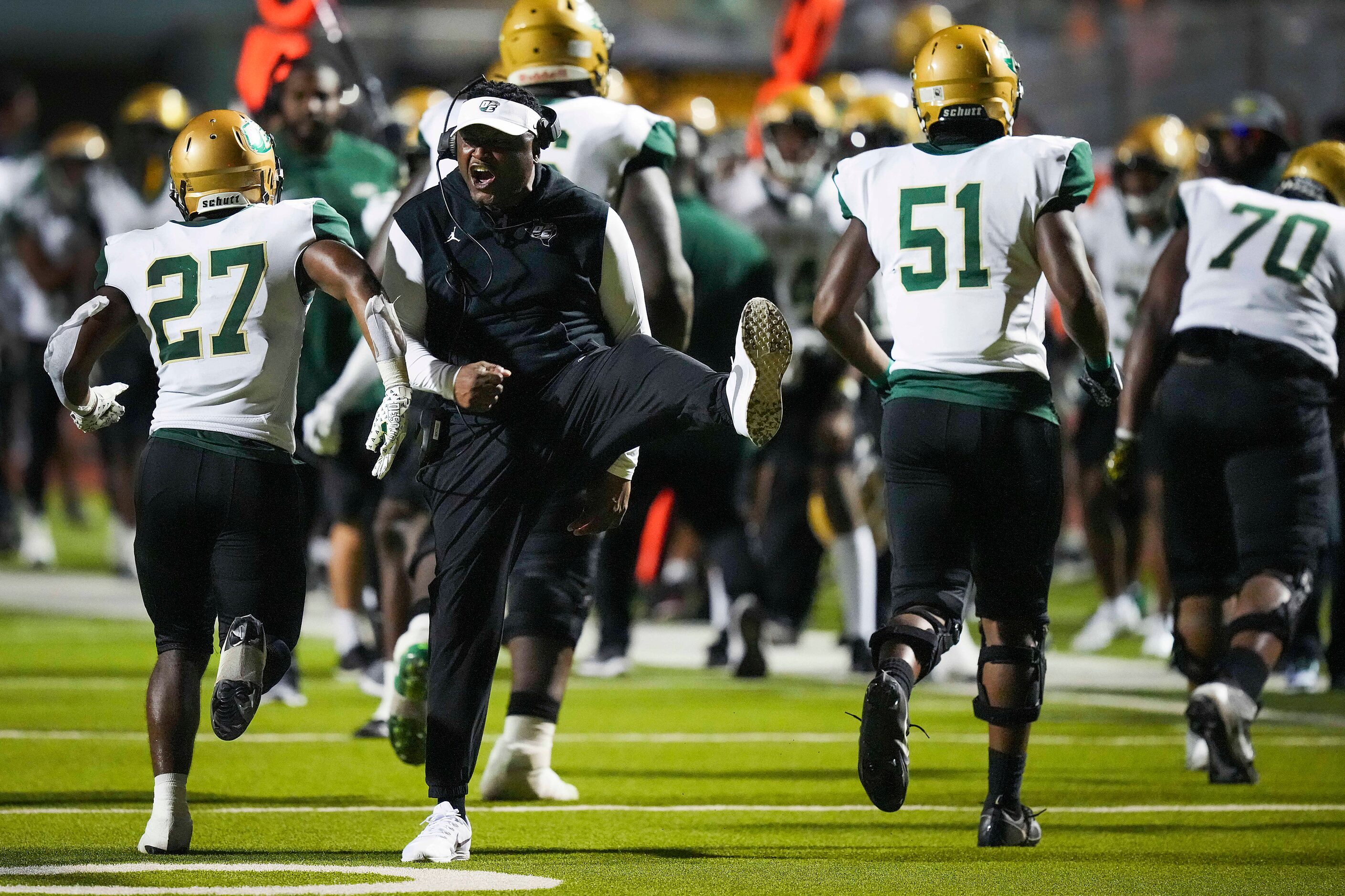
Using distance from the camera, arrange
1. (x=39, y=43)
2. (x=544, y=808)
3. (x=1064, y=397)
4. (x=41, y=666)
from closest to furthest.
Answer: (x=544, y=808) < (x=41, y=666) < (x=1064, y=397) < (x=39, y=43)

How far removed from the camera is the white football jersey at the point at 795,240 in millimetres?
10000

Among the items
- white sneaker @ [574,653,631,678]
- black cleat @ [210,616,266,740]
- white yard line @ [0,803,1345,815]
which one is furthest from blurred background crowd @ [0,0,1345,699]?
white yard line @ [0,803,1345,815]

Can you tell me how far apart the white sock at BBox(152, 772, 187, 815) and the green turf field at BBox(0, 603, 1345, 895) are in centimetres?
12

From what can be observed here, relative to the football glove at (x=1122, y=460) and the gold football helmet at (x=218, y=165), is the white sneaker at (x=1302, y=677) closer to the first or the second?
the football glove at (x=1122, y=460)

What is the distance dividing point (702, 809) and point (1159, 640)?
540 centimetres

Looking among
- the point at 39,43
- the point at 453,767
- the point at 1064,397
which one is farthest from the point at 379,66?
the point at 453,767

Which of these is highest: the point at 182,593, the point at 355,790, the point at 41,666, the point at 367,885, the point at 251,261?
the point at 251,261

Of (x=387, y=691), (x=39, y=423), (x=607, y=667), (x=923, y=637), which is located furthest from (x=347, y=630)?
(x=39, y=423)

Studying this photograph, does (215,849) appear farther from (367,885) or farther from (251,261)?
(251,261)

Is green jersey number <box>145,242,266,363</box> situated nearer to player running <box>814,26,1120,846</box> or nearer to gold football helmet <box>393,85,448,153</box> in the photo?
player running <box>814,26,1120,846</box>

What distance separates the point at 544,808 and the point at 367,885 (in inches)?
57.6

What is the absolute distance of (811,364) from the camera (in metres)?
9.85

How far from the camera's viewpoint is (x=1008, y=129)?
5.50 metres

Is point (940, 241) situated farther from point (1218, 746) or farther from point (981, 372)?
point (1218, 746)
